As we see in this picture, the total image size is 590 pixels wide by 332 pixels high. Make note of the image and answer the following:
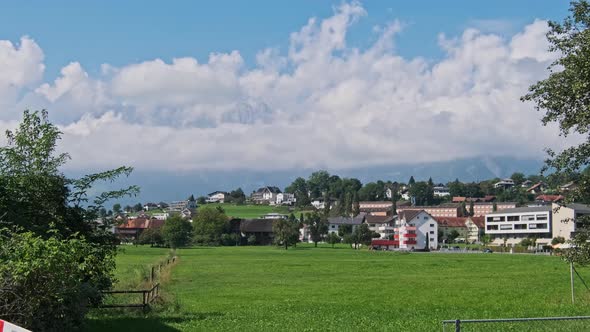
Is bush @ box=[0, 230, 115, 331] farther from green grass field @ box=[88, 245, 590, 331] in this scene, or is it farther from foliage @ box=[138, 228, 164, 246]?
foliage @ box=[138, 228, 164, 246]

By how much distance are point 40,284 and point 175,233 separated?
157 meters

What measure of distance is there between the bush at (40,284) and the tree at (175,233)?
152220 mm

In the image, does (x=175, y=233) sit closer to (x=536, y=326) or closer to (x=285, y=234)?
(x=285, y=234)

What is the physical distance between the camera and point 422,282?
177ft

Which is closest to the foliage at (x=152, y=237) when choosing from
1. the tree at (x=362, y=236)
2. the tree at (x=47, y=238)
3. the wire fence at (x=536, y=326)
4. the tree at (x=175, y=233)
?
the tree at (x=175, y=233)

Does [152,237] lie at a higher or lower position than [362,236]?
lower

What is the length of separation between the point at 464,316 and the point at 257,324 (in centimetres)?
860

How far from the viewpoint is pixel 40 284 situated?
771 inches

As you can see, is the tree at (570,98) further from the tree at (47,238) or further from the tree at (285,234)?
the tree at (285,234)

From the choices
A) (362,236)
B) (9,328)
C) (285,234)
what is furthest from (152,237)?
(9,328)

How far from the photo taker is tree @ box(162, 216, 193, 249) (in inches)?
6831

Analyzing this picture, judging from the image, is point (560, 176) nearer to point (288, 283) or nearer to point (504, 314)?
point (504, 314)

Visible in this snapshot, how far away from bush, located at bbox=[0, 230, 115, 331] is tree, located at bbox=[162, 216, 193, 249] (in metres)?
152

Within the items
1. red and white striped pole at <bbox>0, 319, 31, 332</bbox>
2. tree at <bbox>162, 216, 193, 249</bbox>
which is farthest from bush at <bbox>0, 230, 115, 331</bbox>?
tree at <bbox>162, 216, 193, 249</bbox>
